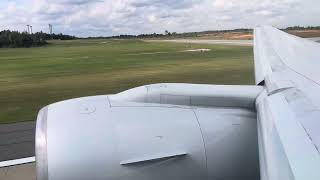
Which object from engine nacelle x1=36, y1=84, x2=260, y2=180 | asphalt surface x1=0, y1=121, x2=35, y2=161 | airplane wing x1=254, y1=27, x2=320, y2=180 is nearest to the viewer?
airplane wing x1=254, y1=27, x2=320, y2=180

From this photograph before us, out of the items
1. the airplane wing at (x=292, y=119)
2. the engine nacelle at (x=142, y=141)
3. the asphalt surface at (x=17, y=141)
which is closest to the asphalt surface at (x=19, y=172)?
the asphalt surface at (x=17, y=141)

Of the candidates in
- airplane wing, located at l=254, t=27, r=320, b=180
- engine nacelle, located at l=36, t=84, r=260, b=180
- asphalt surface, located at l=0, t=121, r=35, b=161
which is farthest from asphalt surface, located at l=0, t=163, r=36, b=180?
airplane wing, located at l=254, t=27, r=320, b=180

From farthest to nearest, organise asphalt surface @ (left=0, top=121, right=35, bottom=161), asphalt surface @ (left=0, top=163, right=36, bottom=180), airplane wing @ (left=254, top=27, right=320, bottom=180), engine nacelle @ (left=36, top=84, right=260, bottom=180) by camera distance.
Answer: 1. asphalt surface @ (left=0, top=121, right=35, bottom=161)
2. asphalt surface @ (left=0, top=163, right=36, bottom=180)
3. engine nacelle @ (left=36, top=84, right=260, bottom=180)
4. airplane wing @ (left=254, top=27, right=320, bottom=180)

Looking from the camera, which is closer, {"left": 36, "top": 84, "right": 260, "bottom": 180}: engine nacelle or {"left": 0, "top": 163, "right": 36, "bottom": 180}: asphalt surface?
{"left": 36, "top": 84, "right": 260, "bottom": 180}: engine nacelle

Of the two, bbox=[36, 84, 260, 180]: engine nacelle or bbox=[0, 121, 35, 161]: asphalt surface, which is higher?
bbox=[36, 84, 260, 180]: engine nacelle

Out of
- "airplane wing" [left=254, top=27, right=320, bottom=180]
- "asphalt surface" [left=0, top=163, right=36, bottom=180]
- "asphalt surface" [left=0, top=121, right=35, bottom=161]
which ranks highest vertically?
"airplane wing" [left=254, top=27, right=320, bottom=180]

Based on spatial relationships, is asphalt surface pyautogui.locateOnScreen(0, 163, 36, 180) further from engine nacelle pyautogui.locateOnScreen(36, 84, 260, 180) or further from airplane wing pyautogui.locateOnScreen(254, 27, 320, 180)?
airplane wing pyautogui.locateOnScreen(254, 27, 320, 180)

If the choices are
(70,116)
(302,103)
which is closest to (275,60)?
(302,103)

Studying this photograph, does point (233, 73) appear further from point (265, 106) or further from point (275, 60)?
point (265, 106)

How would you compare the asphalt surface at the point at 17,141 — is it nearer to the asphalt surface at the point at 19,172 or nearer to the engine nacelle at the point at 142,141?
the asphalt surface at the point at 19,172
